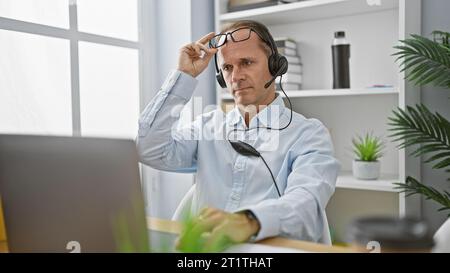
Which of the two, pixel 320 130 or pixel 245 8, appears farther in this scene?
pixel 245 8

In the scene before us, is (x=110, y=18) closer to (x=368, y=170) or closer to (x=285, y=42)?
(x=285, y=42)

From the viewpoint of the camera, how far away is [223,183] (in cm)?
108

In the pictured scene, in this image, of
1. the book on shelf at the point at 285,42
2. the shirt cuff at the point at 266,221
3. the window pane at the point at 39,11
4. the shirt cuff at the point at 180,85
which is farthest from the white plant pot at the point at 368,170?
the window pane at the point at 39,11

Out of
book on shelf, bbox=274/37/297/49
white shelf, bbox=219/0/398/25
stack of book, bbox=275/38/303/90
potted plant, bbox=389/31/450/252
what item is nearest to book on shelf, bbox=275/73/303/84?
stack of book, bbox=275/38/303/90

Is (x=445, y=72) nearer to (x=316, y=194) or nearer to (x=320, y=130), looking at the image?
(x=320, y=130)

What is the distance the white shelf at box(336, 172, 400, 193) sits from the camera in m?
1.48

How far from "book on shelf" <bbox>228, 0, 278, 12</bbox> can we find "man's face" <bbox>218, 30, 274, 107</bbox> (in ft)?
2.26

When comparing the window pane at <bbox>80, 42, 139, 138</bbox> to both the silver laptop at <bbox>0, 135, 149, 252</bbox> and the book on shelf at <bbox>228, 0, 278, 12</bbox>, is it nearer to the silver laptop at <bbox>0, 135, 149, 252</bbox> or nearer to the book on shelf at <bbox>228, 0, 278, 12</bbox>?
the book on shelf at <bbox>228, 0, 278, 12</bbox>

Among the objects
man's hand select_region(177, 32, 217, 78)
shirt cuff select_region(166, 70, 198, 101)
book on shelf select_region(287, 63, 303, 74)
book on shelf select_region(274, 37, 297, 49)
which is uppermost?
book on shelf select_region(274, 37, 297, 49)

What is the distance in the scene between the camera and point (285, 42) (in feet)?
5.67

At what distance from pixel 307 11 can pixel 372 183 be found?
27.2 inches

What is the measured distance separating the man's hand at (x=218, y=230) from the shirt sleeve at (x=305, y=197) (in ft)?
0.08

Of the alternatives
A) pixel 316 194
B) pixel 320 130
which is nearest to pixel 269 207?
pixel 316 194
